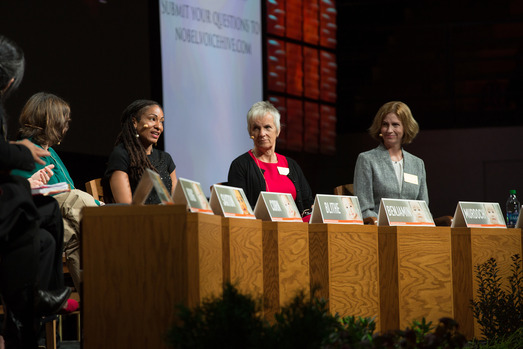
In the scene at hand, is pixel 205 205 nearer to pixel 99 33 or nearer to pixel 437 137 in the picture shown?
pixel 99 33

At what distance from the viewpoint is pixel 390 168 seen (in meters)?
4.41

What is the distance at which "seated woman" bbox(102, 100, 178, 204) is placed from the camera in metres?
3.67

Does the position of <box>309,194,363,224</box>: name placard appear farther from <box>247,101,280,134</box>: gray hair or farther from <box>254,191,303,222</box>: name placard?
<box>247,101,280,134</box>: gray hair

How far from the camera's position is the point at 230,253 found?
9.70ft

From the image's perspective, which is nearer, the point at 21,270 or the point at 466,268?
the point at 21,270

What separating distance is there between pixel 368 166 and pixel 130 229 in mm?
2105

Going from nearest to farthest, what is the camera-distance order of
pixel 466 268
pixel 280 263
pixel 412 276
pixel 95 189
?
pixel 280 263, pixel 412 276, pixel 466 268, pixel 95 189

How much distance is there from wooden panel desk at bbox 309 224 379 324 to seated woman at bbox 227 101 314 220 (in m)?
0.69

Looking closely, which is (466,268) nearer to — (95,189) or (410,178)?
(410,178)

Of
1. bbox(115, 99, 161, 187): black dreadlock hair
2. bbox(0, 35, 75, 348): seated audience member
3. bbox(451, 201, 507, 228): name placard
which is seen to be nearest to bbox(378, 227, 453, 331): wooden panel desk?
bbox(451, 201, 507, 228): name placard

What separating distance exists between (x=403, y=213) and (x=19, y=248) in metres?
1.83

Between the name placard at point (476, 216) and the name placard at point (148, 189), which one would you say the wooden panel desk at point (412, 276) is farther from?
the name placard at point (148, 189)

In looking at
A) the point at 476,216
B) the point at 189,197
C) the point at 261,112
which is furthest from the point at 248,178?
the point at 189,197

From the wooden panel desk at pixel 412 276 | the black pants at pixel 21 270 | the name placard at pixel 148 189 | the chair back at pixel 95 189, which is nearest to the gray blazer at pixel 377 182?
the wooden panel desk at pixel 412 276
